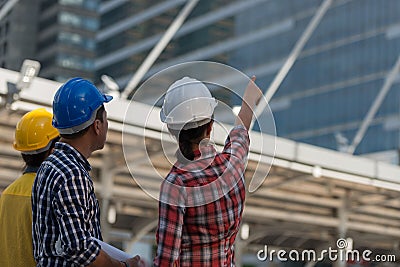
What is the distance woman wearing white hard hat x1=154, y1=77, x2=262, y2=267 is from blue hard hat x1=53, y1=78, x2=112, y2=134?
11.3 inches

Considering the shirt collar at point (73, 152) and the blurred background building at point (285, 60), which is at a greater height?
the blurred background building at point (285, 60)

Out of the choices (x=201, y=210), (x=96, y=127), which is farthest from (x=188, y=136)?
(x=96, y=127)

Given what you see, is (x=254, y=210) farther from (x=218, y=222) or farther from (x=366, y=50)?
(x=366, y=50)

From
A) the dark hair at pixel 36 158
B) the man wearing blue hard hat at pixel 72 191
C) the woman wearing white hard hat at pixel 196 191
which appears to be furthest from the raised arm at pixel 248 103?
the dark hair at pixel 36 158

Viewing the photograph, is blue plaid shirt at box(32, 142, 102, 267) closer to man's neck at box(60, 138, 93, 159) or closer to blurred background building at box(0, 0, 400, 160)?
man's neck at box(60, 138, 93, 159)

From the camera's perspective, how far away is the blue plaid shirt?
8.63ft

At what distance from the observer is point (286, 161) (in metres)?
13.3

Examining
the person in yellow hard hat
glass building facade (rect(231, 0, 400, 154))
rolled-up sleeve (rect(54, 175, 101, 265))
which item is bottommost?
rolled-up sleeve (rect(54, 175, 101, 265))

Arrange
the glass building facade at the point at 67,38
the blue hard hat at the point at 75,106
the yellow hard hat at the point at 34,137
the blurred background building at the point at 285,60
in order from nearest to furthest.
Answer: the blue hard hat at the point at 75,106, the yellow hard hat at the point at 34,137, the blurred background building at the point at 285,60, the glass building facade at the point at 67,38

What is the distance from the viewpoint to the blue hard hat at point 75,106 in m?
2.82

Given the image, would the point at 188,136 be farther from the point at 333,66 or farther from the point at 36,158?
the point at 333,66

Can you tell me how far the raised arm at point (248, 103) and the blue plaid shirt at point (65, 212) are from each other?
514 millimetres

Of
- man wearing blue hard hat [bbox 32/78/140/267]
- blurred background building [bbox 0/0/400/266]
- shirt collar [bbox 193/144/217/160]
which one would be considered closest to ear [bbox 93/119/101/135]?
man wearing blue hard hat [bbox 32/78/140/267]

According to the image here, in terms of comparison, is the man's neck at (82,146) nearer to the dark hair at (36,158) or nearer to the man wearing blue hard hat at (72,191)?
the man wearing blue hard hat at (72,191)
